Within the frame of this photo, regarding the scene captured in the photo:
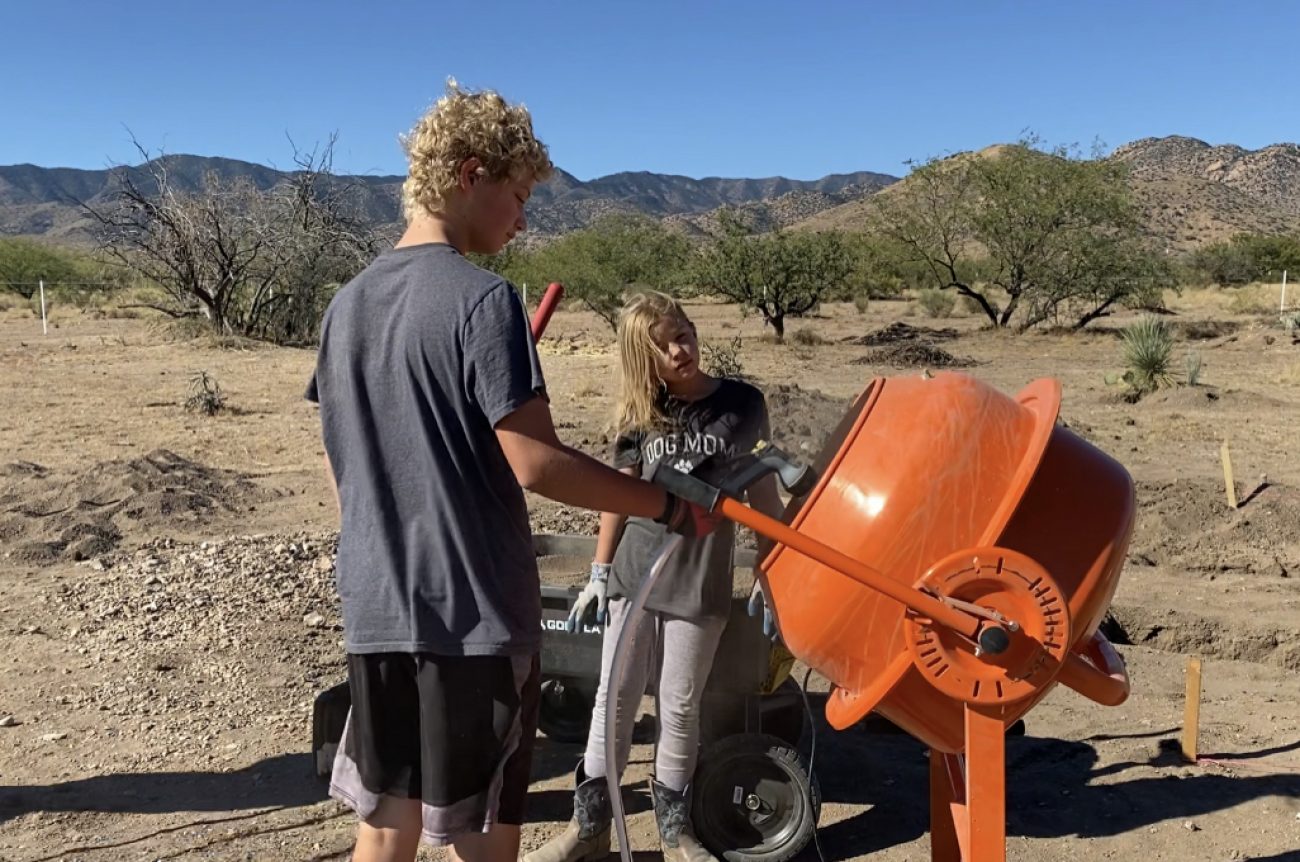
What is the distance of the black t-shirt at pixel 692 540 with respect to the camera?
3.05m

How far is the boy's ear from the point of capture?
2.01 m

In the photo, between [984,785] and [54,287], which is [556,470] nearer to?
[984,785]

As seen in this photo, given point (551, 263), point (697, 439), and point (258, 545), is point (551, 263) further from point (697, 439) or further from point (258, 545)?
point (697, 439)

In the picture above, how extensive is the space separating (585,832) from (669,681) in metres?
0.53

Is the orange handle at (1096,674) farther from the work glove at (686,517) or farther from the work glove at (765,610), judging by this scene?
the work glove at (686,517)

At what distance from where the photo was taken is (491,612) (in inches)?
79.3

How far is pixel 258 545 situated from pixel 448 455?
15.9ft

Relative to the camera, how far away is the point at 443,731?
205cm

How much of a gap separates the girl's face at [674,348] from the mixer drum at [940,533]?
0.84 metres

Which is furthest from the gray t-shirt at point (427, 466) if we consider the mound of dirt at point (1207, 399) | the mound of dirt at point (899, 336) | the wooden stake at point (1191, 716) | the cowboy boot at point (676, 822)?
the mound of dirt at point (899, 336)

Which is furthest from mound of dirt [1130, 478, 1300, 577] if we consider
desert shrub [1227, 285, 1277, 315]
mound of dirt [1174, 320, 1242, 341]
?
desert shrub [1227, 285, 1277, 315]

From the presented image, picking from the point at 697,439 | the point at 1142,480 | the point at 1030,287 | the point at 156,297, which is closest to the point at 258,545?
the point at 697,439

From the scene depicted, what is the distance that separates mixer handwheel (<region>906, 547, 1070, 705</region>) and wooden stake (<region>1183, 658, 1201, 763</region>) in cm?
208

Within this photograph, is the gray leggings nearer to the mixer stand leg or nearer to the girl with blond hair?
the girl with blond hair
